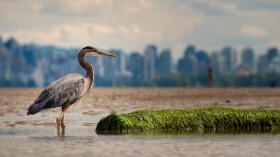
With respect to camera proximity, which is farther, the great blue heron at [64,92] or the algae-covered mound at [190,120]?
the great blue heron at [64,92]

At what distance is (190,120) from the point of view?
24156 millimetres

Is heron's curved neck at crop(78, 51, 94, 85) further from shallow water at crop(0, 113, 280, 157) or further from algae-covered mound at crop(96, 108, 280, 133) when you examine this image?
shallow water at crop(0, 113, 280, 157)

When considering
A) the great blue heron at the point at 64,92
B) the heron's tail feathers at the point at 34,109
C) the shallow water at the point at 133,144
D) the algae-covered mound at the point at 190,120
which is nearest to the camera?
the shallow water at the point at 133,144

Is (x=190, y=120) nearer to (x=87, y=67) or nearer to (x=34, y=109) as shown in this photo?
(x=87, y=67)

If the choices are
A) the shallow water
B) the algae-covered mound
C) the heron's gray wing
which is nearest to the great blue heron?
the heron's gray wing

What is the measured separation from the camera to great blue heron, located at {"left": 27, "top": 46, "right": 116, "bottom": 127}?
2316 cm

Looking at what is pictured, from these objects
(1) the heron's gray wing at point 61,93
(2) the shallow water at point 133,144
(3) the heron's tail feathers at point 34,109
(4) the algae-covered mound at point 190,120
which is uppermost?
(1) the heron's gray wing at point 61,93

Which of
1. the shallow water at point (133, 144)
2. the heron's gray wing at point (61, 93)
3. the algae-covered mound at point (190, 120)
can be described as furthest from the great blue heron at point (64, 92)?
the algae-covered mound at point (190, 120)

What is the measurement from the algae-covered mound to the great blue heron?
4.19 feet

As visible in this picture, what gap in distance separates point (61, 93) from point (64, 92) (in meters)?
0.11

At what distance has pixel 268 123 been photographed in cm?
2450

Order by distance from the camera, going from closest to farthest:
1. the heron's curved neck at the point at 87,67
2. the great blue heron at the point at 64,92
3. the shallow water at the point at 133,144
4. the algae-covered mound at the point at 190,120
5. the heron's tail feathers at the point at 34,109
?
the shallow water at the point at 133,144, the heron's tail feathers at the point at 34,109, the algae-covered mound at the point at 190,120, the great blue heron at the point at 64,92, the heron's curved neck at the point at 87,67

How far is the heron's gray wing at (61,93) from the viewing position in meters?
23.1

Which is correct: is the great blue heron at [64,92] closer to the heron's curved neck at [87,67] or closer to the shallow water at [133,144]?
the heron's curved neck at [87,67]
